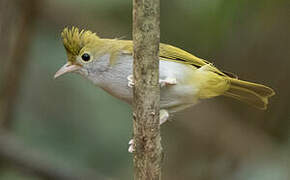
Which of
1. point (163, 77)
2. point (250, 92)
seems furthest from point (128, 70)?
point (250, 92)

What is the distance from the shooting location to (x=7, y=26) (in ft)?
17.5

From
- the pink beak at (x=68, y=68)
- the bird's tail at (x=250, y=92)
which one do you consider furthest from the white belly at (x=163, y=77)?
the bird's tail at (x=250, y=92)

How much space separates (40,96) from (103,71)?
222 centimetres

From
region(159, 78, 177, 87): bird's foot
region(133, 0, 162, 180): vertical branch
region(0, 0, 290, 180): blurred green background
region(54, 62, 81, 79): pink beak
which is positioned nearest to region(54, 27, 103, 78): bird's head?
region(54, 62, 81, 79): pink beak

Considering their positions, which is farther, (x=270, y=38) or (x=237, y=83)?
(x=270, y=38)

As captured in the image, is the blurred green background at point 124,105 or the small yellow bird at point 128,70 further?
the blurred green background at point 124,105

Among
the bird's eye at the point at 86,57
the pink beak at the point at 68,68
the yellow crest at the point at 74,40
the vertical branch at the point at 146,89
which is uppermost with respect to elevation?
the yellow crest at the point at 74,40

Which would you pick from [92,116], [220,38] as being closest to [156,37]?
[220,38]

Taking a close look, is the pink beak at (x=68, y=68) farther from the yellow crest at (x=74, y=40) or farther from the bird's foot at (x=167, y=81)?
the bird's foot at (x=167, y=81)

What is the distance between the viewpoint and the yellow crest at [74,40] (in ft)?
13.6

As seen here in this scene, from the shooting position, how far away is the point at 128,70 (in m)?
4.04

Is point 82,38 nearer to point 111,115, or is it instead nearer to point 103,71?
point 103,71

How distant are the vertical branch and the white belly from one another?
2.11ft

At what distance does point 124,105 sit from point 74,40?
2.22 m
